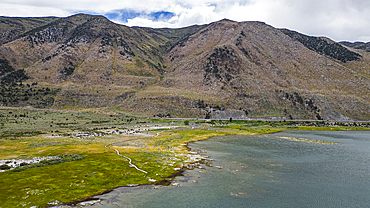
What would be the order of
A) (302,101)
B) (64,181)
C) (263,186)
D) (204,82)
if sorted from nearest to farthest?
(64,181), (263,186), (302,101), (204,82)

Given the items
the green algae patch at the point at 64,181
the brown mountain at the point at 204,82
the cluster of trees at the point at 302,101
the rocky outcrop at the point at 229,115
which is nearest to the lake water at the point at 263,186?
the green algae patch at the point at 64,181

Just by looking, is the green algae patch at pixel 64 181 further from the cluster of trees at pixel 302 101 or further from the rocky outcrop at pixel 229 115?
the cluster of trees at pixel 302 101

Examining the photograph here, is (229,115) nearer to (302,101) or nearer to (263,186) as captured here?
(302,101)

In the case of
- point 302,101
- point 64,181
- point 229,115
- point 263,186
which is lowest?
point 263,186

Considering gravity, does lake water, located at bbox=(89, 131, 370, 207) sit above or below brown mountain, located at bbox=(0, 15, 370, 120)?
below

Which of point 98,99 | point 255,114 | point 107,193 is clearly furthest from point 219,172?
point 98,99

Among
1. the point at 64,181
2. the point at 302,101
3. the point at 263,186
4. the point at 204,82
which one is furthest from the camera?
the point at 204,82

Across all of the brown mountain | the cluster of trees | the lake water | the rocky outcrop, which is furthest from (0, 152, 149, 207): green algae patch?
the cluster of trees

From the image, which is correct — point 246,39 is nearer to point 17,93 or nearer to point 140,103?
point 140,103

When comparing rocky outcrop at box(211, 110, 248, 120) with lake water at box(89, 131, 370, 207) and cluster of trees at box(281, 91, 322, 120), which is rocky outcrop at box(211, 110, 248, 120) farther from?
lake water at box(89, 131, 370, 207)

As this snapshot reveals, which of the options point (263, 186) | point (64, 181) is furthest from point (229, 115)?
point (64, 181)
